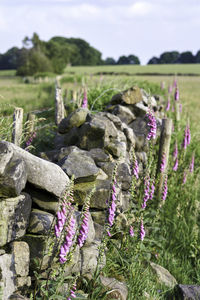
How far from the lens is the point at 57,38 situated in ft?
328

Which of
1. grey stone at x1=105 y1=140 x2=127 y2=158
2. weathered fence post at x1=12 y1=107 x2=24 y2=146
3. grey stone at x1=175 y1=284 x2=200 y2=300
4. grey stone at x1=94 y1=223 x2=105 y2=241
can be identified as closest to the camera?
grey stone at x1=175 y1=284 x2=200 y2=300

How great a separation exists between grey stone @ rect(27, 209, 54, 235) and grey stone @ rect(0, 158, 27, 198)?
404 millimetres

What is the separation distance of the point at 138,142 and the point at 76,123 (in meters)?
1.56

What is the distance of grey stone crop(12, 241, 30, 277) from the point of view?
10.4ft

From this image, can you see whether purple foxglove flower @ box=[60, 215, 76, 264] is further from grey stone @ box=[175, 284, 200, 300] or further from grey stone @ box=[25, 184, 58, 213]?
grey stone @ box=[175, 284, 200, 300]

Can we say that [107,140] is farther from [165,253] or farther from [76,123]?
[165,253]

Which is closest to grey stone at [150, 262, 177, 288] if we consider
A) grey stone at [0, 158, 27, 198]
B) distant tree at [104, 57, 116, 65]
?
grey stone at [0, 158, 27, 198]

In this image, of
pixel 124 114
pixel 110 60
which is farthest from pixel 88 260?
pixel 110 60

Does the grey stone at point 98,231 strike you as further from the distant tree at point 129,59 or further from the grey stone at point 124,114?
the distant tree at point 129,59

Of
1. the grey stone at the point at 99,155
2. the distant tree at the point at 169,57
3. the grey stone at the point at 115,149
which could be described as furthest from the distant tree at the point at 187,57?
the grey stone at the point at 99,155

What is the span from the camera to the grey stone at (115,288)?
3482 mm

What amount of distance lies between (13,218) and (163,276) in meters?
2.67

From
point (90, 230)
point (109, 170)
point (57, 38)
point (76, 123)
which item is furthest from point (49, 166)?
→ point (57, 38)

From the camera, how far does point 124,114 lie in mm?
7465
